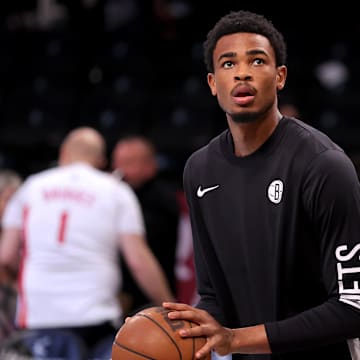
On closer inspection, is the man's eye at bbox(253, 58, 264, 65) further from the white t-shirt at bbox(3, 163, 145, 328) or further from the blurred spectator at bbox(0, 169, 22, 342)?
the blurred spectator at bbox(0, 169, 22, 342)

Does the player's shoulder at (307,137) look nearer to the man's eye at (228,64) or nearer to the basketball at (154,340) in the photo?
the man's eye at (228,64)

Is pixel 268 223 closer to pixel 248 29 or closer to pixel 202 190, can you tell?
pixel 202 190

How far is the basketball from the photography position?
7.77 feet

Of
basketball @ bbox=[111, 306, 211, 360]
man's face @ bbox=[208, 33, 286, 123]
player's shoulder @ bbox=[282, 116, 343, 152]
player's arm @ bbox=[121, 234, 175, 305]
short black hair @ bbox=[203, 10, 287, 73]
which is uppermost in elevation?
short black hair @ bbox=[203, 10, 287, 73]

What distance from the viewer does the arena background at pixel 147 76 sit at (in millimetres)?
7531

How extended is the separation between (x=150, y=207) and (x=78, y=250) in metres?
0.93

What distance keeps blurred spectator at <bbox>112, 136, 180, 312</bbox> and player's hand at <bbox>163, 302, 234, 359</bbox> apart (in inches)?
127

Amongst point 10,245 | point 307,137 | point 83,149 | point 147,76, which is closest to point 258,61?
point 307,137

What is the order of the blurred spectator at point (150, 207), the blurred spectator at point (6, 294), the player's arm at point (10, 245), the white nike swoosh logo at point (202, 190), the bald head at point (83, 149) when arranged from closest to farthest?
the white nike swoosh logo at point (202, 190) → the bald head at point (83, 149) → the player's arm at point (10, 245) → the blurred spectator at point (6, 294) → the blurred spectator at point (150, 207)

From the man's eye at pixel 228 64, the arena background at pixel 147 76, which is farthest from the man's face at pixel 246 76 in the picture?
the arena background at pixel 147 76

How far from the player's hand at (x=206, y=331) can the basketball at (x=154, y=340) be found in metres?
0.02

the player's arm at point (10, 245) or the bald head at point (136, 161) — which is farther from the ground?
the bald head at point (136, 161)

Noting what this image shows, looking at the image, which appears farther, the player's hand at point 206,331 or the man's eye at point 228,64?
the man's eye at point 228,64

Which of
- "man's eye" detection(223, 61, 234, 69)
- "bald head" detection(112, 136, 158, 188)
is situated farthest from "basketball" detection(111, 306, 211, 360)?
"bald head" detection(112, 136, 158, 188)
